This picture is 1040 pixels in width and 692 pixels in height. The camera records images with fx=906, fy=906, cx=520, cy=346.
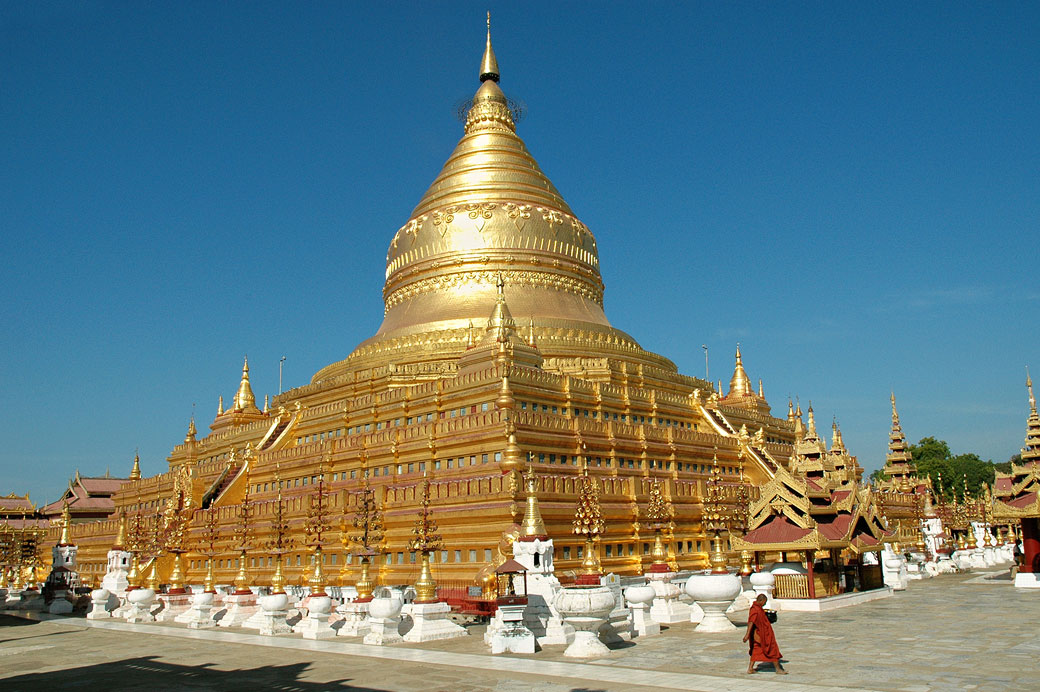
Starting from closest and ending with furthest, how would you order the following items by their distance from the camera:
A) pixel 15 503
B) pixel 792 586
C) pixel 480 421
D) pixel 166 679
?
pixel 166 679 → pixel 792 586 → pixel 480 421 → pixel 15 503

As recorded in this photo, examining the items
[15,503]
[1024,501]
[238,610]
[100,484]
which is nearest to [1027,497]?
[1024,501]

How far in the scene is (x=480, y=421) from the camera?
31016mm

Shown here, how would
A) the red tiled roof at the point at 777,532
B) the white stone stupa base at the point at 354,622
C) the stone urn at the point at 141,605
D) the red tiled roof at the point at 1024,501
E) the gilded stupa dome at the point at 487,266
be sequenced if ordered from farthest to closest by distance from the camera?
the gilded stupa dome at the point at 487,266, the red tiled roof at the point at 1024,501, the stone urn at the point at 141,605, the red tiled roof at the point at 777,532, the white stone stupa base at the point at 354,622

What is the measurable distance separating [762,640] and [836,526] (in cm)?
1241

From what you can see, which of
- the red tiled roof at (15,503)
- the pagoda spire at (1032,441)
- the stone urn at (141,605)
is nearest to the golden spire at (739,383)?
the pagoda spire at (1032,441)

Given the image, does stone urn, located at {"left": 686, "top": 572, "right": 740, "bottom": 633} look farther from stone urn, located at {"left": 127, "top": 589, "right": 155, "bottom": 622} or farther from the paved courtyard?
stone urn, located at {"left": 127, "top": 589, "right": 155, "bottom": 622}

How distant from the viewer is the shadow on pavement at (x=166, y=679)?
1429 cm

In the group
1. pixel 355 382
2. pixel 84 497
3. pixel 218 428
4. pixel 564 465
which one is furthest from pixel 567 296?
pixel 84 497

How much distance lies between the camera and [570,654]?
1634cm

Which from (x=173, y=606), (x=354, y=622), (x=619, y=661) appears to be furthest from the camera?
(x=173, y=606)

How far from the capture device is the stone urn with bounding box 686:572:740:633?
1878 cm

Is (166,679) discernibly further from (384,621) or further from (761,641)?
(761,641)

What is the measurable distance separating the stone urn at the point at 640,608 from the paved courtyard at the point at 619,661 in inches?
15.1

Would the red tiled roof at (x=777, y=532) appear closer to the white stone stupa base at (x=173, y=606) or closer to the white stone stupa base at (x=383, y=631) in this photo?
the white stone stupa base at (x=383, y=631)
